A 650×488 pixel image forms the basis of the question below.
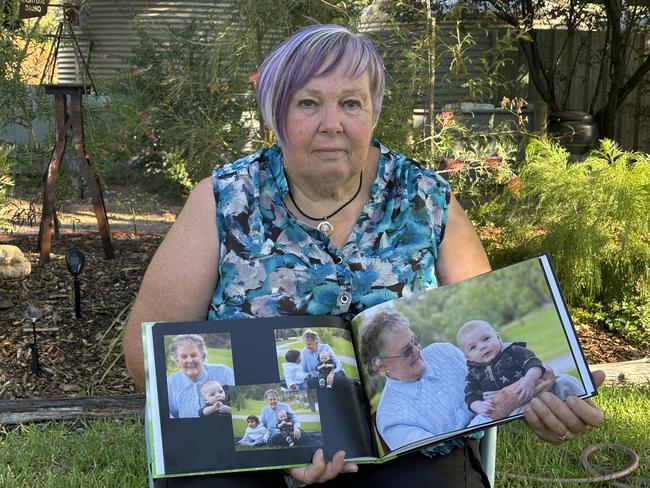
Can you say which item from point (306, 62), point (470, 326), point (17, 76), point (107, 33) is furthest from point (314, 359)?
point (107, 33)

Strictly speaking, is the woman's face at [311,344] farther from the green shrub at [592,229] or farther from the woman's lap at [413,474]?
the green shrub at [592,229]

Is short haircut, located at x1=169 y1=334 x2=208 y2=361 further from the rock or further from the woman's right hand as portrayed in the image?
the rock

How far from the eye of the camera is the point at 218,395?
5.28ft

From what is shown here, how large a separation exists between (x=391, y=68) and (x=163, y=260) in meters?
2.99

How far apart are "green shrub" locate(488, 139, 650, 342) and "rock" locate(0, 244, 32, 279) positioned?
296 cm

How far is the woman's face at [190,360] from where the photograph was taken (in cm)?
160

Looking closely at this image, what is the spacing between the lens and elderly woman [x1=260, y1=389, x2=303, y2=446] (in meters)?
1.60

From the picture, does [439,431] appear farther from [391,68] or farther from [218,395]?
[391,68]

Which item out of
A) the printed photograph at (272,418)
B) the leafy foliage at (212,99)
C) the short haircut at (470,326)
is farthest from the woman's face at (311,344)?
the leafy foliage at (212,99)

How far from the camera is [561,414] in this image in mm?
1579

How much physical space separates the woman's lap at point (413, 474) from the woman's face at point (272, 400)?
22cm

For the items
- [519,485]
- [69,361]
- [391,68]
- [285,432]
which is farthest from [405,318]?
[391,68]

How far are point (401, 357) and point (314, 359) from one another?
0.19 metres

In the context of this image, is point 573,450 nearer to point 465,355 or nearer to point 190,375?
point 465,355
